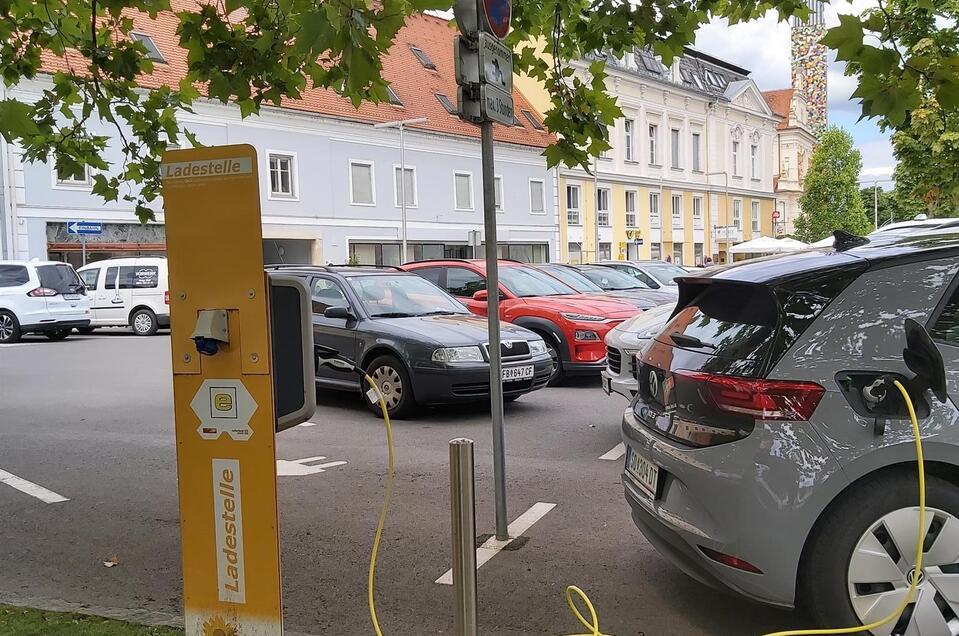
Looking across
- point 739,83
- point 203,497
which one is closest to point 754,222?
point 739,83

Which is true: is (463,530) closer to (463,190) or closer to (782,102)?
(463,190)

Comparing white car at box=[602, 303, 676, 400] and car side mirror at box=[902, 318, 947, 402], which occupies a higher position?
car side mirror at box=[902, 318, 947, 402]

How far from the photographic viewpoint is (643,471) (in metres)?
3.78

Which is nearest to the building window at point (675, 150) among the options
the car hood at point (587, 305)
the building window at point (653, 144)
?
the building window at point (653, 144)

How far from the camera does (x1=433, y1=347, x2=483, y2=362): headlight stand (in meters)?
8.44

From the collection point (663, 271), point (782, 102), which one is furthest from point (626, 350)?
point (782, 102)

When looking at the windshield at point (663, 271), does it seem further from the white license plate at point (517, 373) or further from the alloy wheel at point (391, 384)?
the alloy wheel at point (391, 384)

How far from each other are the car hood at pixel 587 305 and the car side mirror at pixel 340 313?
2662mm

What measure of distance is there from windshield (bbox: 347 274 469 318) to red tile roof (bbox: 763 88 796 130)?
62553 mm

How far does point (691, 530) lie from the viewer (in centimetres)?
336

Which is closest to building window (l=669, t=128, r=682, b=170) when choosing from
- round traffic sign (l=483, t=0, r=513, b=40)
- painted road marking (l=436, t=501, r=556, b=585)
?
painted road marking (l=436, t=501, r=556, b=585)

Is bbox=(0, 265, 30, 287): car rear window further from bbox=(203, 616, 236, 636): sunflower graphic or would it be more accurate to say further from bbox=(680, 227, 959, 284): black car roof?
bbox=(680, 227, 959, 284): black car roof

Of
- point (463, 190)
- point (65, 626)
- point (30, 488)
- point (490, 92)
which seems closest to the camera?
point (65, 626)

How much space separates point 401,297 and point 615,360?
3103mm
